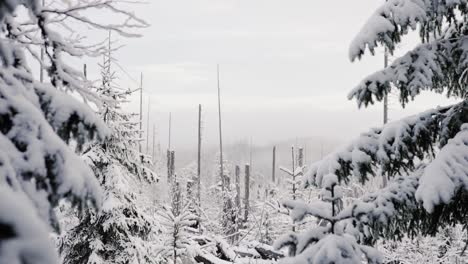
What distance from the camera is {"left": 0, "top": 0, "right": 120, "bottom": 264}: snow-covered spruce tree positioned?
0.97 meters

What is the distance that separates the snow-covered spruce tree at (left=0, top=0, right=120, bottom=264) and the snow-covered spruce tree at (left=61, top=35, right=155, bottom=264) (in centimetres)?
761

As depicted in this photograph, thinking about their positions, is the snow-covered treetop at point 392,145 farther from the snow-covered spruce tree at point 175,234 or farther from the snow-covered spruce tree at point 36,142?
the snow-covered spruce tree at point 175,234

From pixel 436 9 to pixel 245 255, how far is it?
15605mm

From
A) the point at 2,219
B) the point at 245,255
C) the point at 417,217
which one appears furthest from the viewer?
the point at 245,255

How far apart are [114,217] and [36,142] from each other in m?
8.93

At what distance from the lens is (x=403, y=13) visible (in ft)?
13.4

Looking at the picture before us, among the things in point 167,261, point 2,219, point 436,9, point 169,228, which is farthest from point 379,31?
point 167,261

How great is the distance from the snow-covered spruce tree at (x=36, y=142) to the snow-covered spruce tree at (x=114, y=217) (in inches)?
299

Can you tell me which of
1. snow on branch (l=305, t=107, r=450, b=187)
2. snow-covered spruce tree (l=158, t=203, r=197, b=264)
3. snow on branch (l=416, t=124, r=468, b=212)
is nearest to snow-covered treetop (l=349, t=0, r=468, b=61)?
snow on branch (l=305, t=107, r=450, b=187)

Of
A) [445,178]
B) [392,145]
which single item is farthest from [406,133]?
[445,178]

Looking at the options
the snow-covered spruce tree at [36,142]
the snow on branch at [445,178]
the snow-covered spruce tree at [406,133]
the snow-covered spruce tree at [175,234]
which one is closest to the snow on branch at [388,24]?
the snow-covered spruce tree at [406,133]

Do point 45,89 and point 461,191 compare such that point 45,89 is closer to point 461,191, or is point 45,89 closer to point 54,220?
point 54,220

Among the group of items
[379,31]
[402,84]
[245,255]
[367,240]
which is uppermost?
[379,31]

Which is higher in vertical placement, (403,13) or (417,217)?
(403,13)
